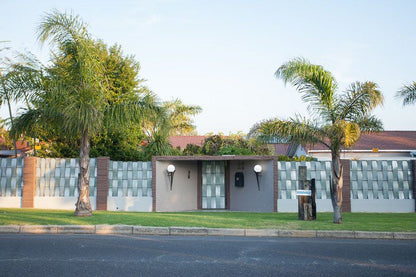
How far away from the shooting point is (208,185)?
59.5ft

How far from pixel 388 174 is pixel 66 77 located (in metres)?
12.2

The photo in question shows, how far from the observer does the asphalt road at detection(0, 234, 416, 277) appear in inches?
231

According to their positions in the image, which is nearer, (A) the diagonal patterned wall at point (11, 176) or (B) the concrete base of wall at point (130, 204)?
(B) the concrete base of wall at point (130, 204)

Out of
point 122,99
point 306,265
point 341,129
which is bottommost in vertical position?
point 306,265

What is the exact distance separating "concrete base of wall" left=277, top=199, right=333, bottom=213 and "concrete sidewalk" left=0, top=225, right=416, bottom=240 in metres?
5.92

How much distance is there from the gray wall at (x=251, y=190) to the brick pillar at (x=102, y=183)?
542 centimetres

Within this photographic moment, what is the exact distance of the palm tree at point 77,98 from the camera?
11.9 m

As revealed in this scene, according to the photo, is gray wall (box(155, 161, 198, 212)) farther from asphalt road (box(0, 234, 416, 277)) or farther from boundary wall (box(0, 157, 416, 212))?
asphalt road (box(0, 234, 416, 277))

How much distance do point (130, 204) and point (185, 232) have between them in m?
6.49

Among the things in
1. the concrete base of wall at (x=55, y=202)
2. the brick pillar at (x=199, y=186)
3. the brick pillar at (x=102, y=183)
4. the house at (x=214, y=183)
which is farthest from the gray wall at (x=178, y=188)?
the concrete base of wall at (x=55, y=202)

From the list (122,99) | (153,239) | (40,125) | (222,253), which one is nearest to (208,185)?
(122,99)

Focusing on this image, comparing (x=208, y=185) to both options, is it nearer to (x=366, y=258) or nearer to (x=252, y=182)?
(x=252, y=182)

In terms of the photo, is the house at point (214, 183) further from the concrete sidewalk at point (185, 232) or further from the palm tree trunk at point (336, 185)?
the concrete sidewalk at point (185, 232)

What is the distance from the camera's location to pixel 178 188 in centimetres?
1717
